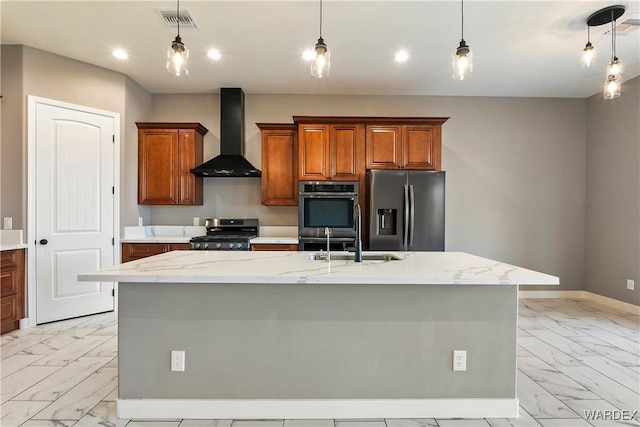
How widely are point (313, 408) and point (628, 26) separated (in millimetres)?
4115

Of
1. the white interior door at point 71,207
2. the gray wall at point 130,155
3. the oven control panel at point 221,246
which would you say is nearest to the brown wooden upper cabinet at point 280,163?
the oven control panel at point 221,246

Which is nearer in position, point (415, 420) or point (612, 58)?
point (415, 420)

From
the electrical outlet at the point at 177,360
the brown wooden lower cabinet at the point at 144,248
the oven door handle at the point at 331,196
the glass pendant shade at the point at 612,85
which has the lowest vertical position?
the electrical outlet at the point at 177,360

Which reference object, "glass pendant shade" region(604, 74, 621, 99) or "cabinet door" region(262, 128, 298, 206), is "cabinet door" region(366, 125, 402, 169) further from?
"glass pendant shade" region(604, 74, 621, 99)

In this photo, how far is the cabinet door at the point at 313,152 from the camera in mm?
4129

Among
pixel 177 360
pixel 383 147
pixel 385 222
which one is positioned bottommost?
pixel 177 360

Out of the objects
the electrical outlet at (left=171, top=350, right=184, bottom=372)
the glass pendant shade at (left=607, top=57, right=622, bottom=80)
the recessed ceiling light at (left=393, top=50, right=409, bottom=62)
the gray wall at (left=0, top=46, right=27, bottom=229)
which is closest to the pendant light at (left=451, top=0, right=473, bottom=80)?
the glass pendant shade at (left=607, top=57, right=622, bottom=80)

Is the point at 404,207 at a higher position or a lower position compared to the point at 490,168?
lower

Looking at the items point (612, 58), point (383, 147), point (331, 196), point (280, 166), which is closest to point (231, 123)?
point (280, 166)

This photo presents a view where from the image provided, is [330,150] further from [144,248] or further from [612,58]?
[612,58]

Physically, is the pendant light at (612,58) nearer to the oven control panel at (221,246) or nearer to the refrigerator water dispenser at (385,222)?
the refrigerator water dispenser at (385,222)

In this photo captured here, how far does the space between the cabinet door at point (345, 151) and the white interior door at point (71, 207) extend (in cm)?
265

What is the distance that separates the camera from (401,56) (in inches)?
141

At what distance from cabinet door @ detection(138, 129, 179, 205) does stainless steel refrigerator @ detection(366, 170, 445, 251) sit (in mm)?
2577
